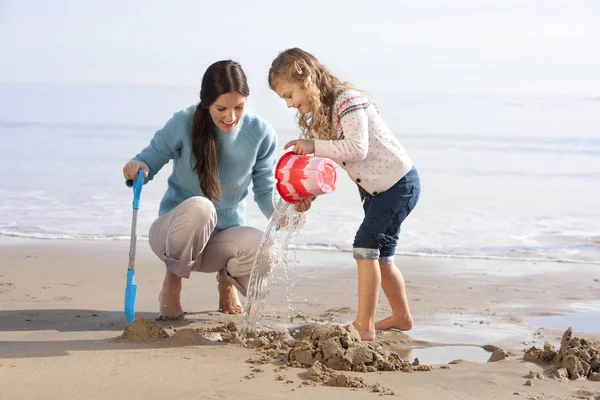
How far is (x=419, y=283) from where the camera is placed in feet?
18.3

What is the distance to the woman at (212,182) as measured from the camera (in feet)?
14.0

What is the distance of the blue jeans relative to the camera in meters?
4.14

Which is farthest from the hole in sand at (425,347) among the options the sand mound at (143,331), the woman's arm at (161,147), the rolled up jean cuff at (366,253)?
the woman's arm at (161,147)

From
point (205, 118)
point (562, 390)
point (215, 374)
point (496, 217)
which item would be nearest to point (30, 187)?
point (496, 217)

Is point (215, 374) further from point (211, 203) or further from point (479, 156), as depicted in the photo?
point (479, 156)

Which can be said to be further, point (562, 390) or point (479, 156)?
point (479, 156)

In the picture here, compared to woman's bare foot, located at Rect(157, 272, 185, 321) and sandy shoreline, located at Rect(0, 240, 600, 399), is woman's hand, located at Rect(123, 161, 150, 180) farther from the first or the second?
sandy shoreline, located at Rect(0, 240, 600, 399)

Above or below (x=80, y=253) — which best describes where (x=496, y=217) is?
above

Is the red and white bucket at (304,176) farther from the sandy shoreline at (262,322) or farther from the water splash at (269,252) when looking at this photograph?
the sandy shoreline at (262,322)

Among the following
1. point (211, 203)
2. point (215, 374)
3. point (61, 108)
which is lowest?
point (215, 374)

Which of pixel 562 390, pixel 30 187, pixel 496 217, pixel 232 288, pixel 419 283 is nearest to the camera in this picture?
pixel 562 390

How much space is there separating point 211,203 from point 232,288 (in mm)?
590

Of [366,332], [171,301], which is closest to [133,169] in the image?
[171,301]

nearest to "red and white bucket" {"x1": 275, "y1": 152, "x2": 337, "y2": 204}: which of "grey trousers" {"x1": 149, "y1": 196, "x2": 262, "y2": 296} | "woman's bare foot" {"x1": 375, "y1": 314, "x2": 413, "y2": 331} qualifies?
"grey trousers" {"x1": 149, "y1": 196, "x2": 262, "y2": 296}
